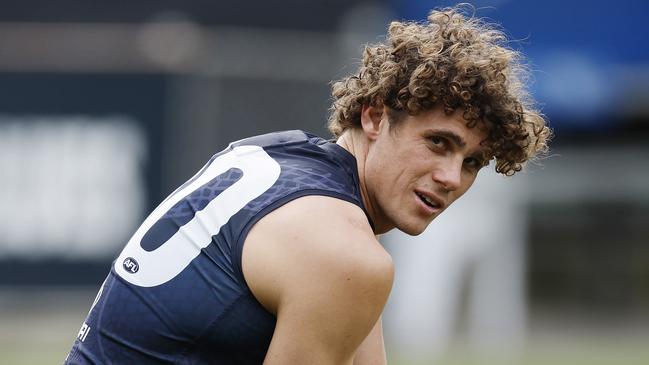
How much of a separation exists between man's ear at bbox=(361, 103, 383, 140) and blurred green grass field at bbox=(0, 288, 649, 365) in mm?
8356

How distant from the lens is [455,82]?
500 centimetres

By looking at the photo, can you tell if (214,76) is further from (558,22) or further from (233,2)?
(558,22)

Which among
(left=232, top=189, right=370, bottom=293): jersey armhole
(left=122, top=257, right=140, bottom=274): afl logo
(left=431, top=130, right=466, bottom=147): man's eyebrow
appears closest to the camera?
(left=232, top=189, right=370, bottom=293): jersey armhole

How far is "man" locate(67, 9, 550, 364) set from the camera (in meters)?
4.45

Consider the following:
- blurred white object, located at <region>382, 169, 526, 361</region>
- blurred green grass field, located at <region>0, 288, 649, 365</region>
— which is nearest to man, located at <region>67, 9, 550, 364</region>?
blurred green grass field, located at <region>0, 288, 649, 365</region>

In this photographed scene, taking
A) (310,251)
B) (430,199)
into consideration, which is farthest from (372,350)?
(310,251)

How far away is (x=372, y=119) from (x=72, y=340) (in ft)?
33.1

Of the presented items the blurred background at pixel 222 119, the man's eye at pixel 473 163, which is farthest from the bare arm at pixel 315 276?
the blurred background at pixel 222 119

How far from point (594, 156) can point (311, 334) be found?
566 inches

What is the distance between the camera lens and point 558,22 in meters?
17.1

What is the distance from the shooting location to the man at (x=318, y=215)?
14.6 feet

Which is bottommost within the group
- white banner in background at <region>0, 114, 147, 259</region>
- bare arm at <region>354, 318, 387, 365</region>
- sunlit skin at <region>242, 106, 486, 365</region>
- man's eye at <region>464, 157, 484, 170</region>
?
white banner in background at <region>0, 114, 147, 259</region>

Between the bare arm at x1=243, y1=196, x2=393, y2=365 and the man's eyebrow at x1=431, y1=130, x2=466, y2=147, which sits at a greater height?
the man's eyebrow at x1=431, y1=130, x2=466, y2=147

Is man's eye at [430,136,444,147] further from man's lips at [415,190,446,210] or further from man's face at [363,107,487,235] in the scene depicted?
man's lips at [415,190,446,210]
